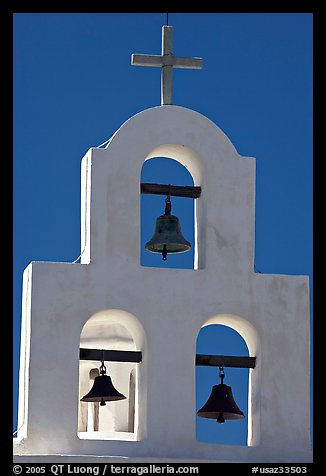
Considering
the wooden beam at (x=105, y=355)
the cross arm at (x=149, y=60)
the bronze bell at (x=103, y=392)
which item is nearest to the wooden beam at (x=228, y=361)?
the wooden beam at (x=105, y=355)

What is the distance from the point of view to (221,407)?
23.3m

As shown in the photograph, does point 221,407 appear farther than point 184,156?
No

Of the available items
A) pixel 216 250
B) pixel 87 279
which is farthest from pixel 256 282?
pixel 87 279

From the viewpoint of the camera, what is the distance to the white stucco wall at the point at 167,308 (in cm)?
2241

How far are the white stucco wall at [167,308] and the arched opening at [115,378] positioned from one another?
0.07m

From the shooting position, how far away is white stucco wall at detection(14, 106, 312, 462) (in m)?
22.4

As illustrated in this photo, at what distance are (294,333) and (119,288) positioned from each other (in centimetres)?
228

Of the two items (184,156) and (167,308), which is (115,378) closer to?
(167,308)

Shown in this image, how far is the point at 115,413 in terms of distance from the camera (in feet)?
88.6

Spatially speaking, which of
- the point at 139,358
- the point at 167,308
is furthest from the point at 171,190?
the point at 139,358

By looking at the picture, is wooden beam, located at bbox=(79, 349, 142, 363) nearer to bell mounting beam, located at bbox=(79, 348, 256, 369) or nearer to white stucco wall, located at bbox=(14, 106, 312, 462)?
bell mounting beam, located at bbox=(79, 348, 256, 369)

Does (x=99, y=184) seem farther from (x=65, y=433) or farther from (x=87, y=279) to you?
(x=65, y=433)

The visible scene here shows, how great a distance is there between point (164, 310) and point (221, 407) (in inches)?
55.9

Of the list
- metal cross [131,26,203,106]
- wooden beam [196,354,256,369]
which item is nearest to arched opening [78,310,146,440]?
wooden beam [196,354,256,369]
